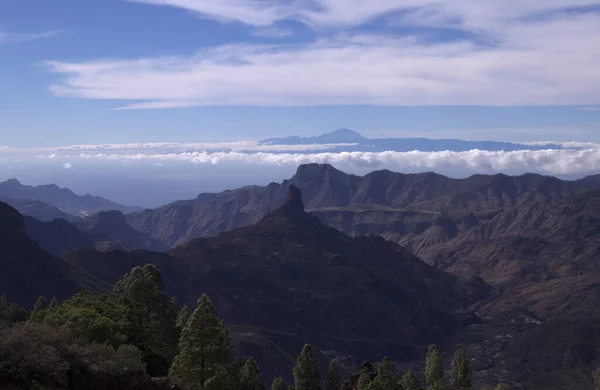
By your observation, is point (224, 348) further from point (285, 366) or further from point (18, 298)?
point (18, 298)

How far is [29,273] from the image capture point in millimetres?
156750

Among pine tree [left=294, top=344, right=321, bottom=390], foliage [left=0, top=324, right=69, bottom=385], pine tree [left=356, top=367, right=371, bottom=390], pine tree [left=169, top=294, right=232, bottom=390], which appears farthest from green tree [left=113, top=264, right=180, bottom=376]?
foliage [left=0, top=324, right=69, bottom=385]

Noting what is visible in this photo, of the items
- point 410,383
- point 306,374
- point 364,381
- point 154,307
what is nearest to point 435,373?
point 410,383

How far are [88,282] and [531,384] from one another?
4276 inches

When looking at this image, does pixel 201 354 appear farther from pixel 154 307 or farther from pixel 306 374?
pixel 306 374

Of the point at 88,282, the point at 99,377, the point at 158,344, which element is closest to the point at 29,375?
the point at 99,377

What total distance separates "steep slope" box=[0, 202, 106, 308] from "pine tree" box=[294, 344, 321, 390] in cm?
10317

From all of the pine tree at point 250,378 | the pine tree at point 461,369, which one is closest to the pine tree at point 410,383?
the pine tree at point 461,369

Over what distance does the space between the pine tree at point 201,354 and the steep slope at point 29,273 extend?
393ft

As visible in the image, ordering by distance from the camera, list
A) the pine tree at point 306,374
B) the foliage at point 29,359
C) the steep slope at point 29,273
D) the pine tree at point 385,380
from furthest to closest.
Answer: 1. the steep slope at point 29,273
2. the pine tree at point 306,374
3. the pine tree at point 385,380
4. the foliage at point 29,359

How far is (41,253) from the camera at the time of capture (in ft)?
550

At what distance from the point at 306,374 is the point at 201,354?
80.9 feet

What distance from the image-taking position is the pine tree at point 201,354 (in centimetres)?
3772

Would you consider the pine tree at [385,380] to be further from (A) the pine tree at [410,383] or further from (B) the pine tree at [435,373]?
(B) the pine tree at [435,373]
